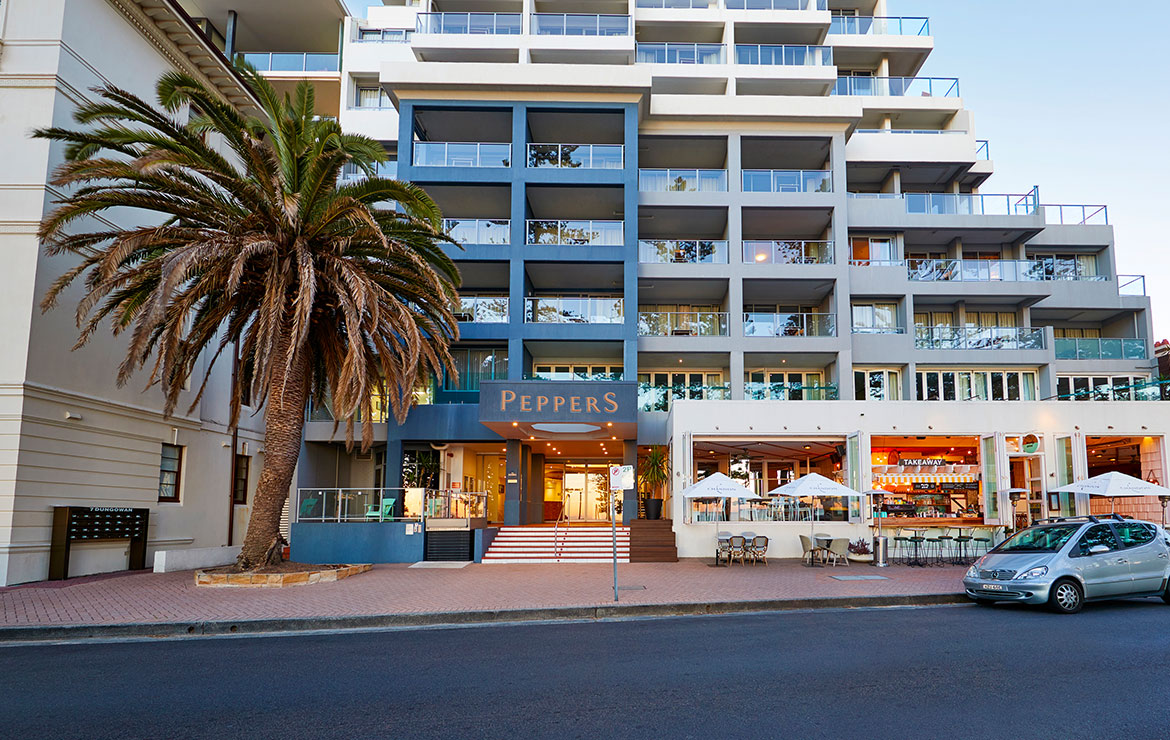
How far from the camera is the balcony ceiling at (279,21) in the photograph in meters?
33.3

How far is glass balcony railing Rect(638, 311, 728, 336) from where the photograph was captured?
101 ft

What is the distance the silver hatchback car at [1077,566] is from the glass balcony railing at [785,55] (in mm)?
25295

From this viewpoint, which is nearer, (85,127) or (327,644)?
(327,644)

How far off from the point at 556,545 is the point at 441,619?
1128cm

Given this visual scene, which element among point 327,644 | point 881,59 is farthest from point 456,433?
point 881,59

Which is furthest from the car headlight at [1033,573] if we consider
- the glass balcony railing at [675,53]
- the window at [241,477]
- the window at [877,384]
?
the glass balcony railing at [675,53]

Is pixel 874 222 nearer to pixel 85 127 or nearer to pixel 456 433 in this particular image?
pixel 456 433

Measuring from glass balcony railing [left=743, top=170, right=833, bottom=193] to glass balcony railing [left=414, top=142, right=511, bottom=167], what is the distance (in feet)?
31.7

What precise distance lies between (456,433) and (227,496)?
8.09m

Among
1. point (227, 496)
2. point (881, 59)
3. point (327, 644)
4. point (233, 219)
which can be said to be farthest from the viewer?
point (881, 59)

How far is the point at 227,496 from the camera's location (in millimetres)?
27750

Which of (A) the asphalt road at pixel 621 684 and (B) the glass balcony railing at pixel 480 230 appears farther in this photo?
(B) the glass balcony railing at pixel 480 230

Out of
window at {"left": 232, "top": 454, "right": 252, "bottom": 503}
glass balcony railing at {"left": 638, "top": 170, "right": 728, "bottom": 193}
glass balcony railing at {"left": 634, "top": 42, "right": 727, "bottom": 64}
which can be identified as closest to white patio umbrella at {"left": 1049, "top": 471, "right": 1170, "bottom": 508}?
glass balcony railing at {"left": 638, "top": 170, "right": 728, "bottom": 193}

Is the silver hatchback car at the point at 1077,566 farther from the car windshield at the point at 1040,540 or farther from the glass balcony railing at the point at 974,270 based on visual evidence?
the glass balcony railing at the point at 974,270
